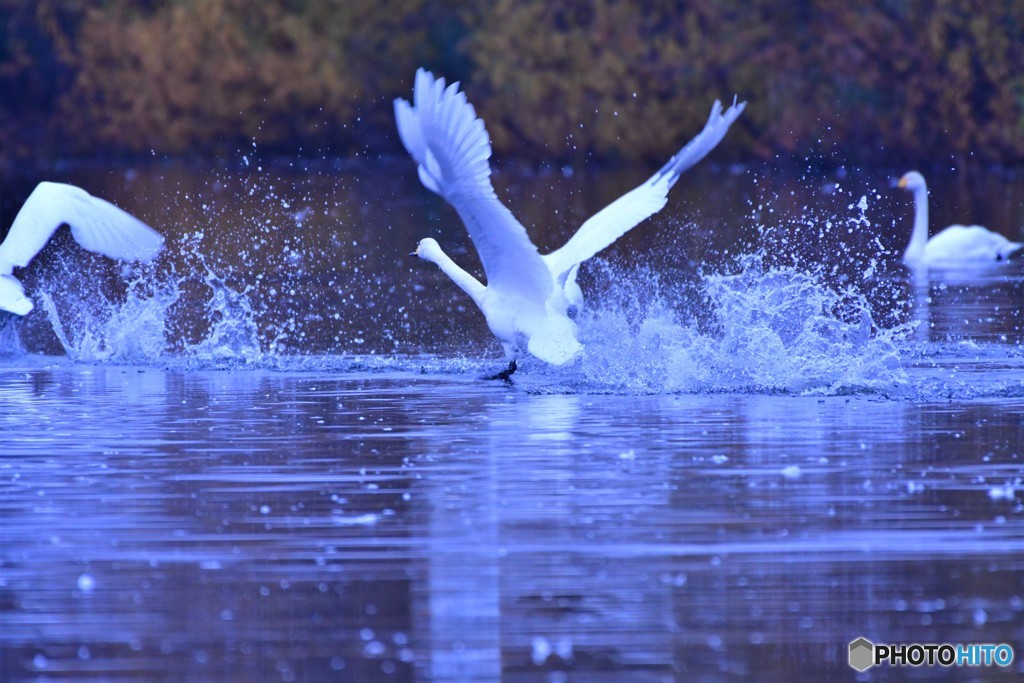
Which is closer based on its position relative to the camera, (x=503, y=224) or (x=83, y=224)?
(x=503, y=224)

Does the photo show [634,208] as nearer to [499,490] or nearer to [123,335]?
[123,335]

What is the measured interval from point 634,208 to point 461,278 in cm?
113

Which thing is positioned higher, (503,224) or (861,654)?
(503,224)

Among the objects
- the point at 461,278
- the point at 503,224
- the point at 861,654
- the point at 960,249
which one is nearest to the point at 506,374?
the point at 461,278

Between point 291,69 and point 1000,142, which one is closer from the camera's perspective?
point 1000,142

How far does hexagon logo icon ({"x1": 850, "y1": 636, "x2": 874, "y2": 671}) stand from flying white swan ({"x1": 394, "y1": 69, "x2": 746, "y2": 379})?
5.01m

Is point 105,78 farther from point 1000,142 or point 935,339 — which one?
point 935,339

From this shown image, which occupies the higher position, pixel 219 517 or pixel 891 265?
pixel 891 265

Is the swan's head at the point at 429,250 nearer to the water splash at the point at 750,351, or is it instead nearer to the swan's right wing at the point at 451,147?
the water splash at the point at 750,351

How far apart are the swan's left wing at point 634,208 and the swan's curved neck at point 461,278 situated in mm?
443

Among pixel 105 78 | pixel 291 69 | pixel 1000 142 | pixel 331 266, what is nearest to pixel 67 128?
pixel 105 78

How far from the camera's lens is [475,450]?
989 centimetres

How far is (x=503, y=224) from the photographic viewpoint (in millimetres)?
11781

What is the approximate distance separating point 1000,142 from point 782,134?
4.32 m
